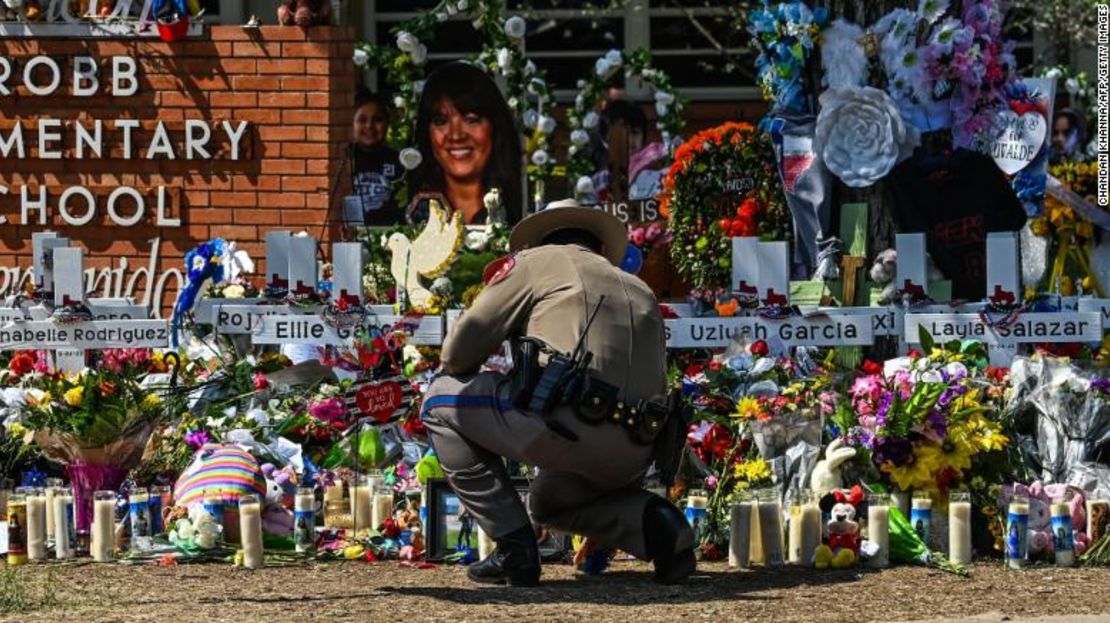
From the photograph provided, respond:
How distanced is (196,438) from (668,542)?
2.35 m

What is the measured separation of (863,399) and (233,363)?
2826 mm

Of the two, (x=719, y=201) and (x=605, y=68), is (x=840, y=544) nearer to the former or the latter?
(x=719, y=201)

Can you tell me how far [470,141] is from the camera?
1378 centimetres

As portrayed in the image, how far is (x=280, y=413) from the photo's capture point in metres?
9.64

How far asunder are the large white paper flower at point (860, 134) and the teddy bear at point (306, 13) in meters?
3.28

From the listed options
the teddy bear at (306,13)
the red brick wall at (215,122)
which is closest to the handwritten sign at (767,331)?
the red brick wall at (215,122)

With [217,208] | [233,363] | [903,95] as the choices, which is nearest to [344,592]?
[233,363]

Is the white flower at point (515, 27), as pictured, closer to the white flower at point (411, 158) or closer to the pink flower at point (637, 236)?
the white flower at point (411, 158)

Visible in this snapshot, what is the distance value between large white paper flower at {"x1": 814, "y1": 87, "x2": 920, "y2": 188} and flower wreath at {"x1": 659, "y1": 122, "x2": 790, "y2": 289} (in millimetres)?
688

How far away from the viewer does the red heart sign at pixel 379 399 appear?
904 cm

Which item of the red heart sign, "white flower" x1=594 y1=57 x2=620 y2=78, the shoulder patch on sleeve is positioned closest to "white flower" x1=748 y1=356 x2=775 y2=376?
the red heart sign

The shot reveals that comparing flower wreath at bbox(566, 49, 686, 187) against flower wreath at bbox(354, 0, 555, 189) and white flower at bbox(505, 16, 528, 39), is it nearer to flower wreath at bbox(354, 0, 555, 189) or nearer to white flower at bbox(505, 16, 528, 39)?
flower wreath at bbox(354, 0, 555, 189)

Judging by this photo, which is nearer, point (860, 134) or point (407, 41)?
point (860, 134)

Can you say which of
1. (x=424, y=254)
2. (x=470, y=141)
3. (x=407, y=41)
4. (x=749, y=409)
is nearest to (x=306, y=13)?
(x=407, y=41)
